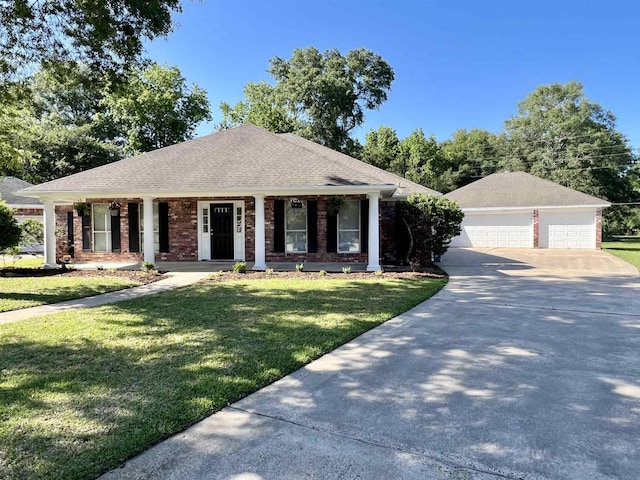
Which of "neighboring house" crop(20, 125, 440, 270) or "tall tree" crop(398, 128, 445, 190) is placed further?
"tall tree" crop(398, 128, 445, 190)

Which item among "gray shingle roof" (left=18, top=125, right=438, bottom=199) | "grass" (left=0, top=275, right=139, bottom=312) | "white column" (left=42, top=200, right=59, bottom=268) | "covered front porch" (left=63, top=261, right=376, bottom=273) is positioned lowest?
"grass" (left=0, top=275, right=139, bottom=312)

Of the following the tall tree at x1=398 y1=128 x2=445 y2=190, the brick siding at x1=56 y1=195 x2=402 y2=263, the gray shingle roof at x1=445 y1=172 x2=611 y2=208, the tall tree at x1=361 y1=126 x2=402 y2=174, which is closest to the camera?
the brick siding at x1=56 y1=195 x2=402 y2=263

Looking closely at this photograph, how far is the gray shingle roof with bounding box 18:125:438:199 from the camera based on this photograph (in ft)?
38.8

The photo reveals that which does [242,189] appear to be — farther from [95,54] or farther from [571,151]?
[571,151]

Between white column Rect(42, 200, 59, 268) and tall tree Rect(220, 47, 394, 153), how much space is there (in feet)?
68.9

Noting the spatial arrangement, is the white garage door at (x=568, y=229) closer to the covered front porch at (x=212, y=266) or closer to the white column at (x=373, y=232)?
the covered front porch at (x=212, y=266)

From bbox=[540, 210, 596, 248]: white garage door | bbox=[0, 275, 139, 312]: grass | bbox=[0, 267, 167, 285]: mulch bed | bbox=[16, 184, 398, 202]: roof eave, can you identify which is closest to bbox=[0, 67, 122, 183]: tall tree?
bbox=[16, 184, 398, 202]: roof eave

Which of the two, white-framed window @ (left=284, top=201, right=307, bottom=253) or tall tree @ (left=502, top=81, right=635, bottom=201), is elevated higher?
tall tree @ (left=502, top=81, right=635, bottom=201)

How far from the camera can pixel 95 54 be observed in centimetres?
816

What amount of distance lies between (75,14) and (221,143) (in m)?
8.09

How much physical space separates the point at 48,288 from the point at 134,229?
5.46 meters

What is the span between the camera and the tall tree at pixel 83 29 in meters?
7.36

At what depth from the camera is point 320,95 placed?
3275 centimetres

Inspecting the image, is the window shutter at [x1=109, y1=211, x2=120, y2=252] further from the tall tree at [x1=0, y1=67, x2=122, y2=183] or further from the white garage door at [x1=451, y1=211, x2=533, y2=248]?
the white garage door at [x1=451, y1=211, x2=533, y2=248]
